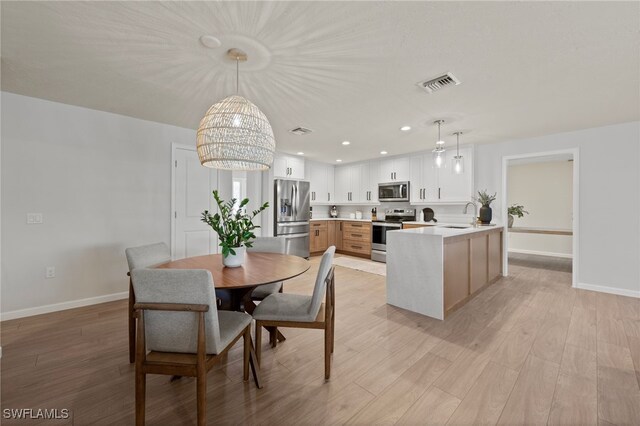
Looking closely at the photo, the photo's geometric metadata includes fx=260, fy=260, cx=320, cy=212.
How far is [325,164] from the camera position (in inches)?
273

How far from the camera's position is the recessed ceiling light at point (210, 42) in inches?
69.7

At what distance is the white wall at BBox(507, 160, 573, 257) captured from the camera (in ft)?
20.6

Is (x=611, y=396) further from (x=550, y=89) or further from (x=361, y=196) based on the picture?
(x=361, y=196)

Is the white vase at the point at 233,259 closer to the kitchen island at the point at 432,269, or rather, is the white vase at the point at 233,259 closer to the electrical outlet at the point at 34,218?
the kitchen island at the point at 432,269

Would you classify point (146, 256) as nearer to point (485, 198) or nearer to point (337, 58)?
point (337, 58)

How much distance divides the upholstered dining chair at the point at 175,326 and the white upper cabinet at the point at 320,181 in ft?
17.6

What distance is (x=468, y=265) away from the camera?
3316 millimetres

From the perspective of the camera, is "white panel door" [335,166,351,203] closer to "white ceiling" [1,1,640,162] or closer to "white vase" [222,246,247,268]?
"white ceiling" [1,1,640,162]

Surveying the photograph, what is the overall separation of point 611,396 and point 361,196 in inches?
204

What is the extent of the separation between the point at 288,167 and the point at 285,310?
4.24 metres

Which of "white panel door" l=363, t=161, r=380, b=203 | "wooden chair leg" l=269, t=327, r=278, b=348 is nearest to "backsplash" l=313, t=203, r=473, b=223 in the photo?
"white panel door" l=363, t=161, r=380, b=203

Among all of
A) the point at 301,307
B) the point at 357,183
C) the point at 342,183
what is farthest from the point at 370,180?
the point at 301,307

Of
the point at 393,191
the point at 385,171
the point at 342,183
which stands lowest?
the point at 393,191

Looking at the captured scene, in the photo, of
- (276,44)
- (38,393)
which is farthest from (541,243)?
(38,393)
